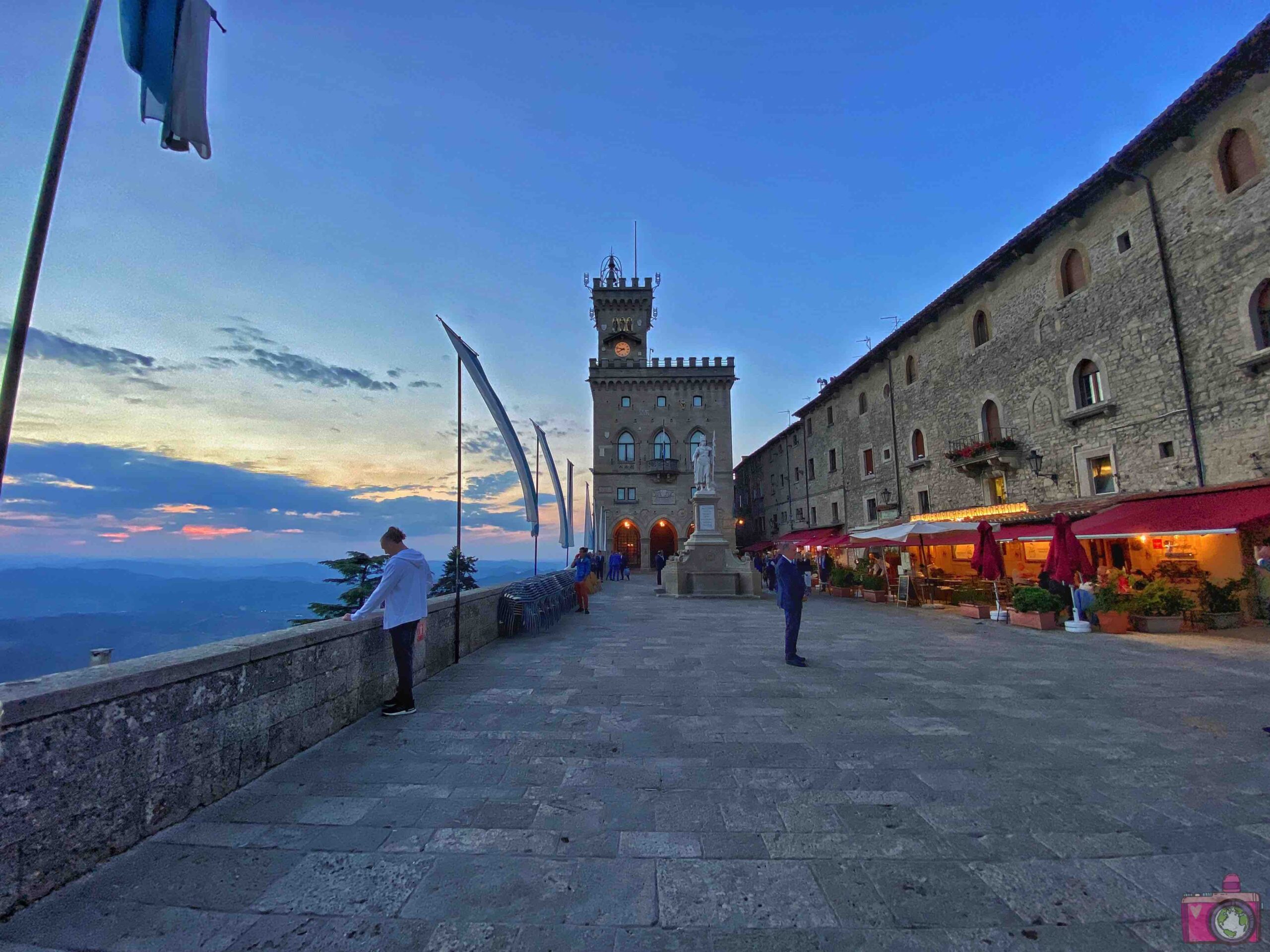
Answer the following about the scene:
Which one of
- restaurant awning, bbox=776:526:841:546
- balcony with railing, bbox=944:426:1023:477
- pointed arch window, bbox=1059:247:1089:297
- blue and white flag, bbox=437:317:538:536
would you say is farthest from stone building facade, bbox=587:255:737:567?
blue and white flag, bbox=437:317:538:536

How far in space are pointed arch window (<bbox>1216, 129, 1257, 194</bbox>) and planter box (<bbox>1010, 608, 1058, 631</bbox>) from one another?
10.1 metres

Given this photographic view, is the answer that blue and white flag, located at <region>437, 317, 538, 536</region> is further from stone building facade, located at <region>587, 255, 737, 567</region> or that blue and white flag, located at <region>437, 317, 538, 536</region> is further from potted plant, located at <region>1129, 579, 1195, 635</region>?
stone building facade, located at <region>587, 255, 737, 567</region>

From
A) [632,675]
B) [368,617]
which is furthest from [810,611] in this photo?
[368,617]

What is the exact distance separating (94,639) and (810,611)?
93483 millimetres

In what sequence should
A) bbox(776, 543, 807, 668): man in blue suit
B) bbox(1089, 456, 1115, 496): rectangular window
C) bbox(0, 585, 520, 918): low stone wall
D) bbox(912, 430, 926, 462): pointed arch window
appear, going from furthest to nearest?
bbox(912, 430, 926, 462): pointed arch window, bbox(1089, 456, 1115, 496): rectangular window, bbox(776, 543, 807, 668): man in blue suit, bbox(0, 585, 520, 918): low stone wall

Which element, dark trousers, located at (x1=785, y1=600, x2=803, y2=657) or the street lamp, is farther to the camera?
the street lamp

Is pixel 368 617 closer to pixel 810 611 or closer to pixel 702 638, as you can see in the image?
pixel 702 638

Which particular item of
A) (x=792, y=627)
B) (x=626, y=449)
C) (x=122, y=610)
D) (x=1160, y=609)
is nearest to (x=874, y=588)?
(x=1160, y=609)

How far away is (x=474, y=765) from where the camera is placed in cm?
413

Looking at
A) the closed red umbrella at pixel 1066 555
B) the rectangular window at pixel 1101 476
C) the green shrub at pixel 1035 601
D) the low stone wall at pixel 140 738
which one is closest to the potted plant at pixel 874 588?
the green shrub at pixel 1035 601

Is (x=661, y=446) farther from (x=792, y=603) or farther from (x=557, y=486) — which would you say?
(x=792, y=603)

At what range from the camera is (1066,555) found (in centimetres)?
1058

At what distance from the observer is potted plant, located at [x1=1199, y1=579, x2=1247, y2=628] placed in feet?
34.4

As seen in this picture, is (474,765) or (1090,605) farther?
(1090,605)
